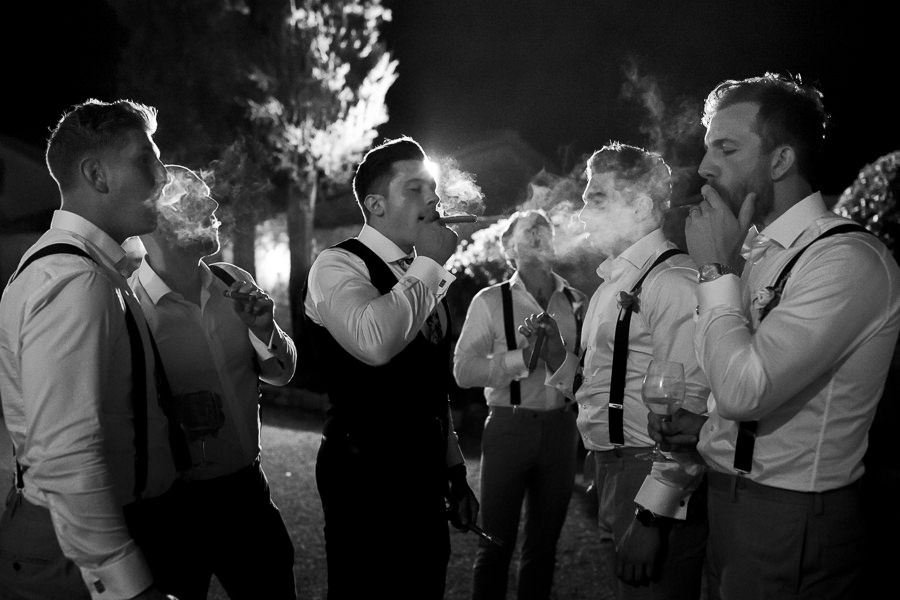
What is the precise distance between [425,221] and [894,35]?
40.4 ft

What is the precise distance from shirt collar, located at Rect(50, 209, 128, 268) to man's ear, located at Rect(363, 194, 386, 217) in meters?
1.15

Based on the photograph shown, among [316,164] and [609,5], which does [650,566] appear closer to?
[609,5]

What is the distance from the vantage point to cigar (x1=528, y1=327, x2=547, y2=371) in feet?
14.8

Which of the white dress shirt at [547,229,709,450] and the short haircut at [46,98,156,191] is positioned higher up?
the short haircut at [46,98,156,191]

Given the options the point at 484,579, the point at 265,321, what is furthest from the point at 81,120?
the point at 484,579

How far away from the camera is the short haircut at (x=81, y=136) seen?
8.66 feet

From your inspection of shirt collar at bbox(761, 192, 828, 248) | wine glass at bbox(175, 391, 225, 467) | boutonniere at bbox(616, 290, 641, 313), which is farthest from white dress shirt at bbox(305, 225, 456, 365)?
shirt collar at bbox(761, 192, 828, 248)

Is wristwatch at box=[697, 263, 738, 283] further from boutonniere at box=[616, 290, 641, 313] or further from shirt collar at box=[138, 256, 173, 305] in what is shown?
shirt collar at box=[138, 256, 173, 305]

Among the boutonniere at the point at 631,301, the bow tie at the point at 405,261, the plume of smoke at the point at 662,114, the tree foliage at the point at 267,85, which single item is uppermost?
the tree foliage at the point at 267,85

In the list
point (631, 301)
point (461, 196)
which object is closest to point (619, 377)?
point (631, 301)

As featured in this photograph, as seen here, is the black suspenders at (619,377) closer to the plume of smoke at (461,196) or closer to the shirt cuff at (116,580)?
the plume of smoke at (461,196)

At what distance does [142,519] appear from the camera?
267 centimetres

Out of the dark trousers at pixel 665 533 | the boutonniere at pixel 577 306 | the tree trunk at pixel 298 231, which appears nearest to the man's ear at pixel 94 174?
the dark trousers at pixel 665 533

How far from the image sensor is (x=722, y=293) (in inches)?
98.1
